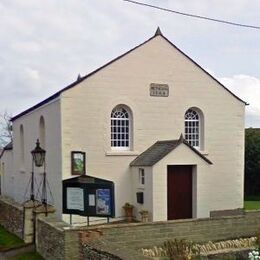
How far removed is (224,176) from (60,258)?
10822 millimetres

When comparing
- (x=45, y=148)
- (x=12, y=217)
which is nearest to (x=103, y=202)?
(x=12, y=217)

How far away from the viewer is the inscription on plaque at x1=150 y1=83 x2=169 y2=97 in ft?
65.9

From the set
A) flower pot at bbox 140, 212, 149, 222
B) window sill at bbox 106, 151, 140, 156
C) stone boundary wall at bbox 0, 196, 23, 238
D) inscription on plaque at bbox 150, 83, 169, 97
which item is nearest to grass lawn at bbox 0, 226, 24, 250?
stone boundary wall at bbox 0, 196, 23, 238

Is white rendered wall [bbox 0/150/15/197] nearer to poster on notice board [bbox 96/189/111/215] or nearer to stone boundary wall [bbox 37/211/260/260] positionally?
poster on notice board [bbox 96/189/111/215]

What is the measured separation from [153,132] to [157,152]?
4.15ft

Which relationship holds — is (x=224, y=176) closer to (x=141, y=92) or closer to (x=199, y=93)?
(x=199, y=93)

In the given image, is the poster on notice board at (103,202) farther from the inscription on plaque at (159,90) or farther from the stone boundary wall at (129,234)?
the inscription on plaque at (159,90)

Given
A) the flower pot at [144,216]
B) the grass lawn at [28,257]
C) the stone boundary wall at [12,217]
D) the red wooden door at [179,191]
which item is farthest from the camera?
the red wooden door at [179,191]

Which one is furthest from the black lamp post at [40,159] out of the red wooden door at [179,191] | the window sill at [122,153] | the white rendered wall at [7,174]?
the white rendered wall at [7,174]

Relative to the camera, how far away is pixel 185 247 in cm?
1303

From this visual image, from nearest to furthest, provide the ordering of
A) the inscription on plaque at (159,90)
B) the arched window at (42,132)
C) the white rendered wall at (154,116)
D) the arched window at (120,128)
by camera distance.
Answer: the white rendered wall at (154,116) → the arched window at (120,128) → the inscription on plaque at (159,90) → the arched window at (42,132)

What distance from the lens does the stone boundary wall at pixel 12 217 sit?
17.7 m

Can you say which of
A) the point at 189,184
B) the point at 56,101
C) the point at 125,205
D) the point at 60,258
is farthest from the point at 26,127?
the point at 60,258

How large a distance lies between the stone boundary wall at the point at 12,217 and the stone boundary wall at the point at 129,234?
2493 millimetres
